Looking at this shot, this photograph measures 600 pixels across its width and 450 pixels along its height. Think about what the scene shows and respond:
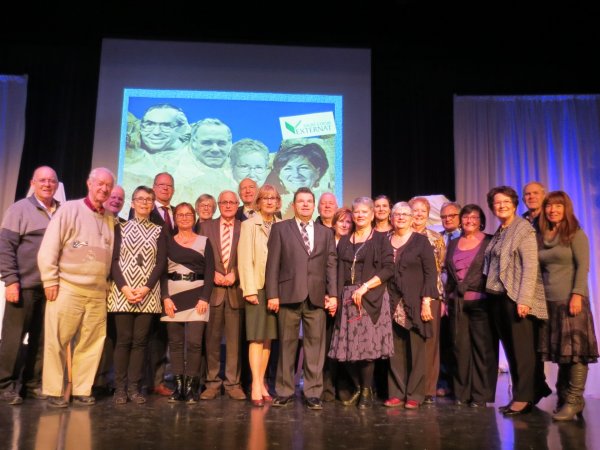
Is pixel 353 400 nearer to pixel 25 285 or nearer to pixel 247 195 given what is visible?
pixel 247 195

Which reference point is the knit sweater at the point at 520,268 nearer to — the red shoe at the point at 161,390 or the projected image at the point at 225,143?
the red shoe at the point at 161,390

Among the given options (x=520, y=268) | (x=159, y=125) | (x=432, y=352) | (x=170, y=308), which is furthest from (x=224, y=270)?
(x=159, y=125)

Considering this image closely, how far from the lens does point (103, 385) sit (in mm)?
3900

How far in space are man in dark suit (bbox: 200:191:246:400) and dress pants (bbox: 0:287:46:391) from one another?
1.19m

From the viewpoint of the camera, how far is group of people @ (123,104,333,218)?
239 inches

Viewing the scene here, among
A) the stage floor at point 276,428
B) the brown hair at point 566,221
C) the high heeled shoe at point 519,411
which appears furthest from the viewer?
the brown hair at point 566,221

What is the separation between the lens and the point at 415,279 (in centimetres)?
376

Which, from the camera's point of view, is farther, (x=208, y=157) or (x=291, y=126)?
(x=291, y=126)

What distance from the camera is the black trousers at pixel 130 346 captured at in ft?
11.9

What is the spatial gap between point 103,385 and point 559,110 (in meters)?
6.28

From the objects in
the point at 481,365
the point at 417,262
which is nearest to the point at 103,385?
the point at 417,262

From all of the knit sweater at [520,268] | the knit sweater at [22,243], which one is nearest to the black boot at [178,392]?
the knit sweater at [22,243]

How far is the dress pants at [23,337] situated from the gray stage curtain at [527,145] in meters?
5.02

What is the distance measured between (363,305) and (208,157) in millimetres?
3174
